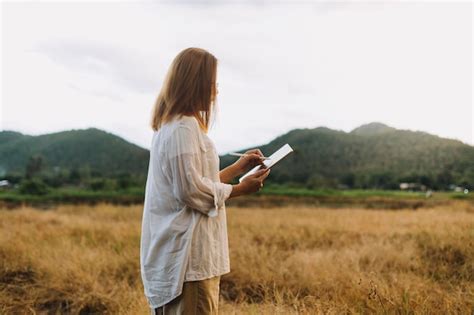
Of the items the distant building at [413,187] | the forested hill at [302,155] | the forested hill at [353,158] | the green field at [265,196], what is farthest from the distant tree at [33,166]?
the distant building at [413,187]

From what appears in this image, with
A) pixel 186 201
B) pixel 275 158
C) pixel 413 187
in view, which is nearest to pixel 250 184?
pixel 275 158

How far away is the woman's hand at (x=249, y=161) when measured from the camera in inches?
84.5

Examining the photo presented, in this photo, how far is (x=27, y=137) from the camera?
53062mm

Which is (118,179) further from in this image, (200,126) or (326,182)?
(200,126)

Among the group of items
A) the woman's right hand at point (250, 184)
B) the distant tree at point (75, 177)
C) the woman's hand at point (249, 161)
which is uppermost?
the woman's hand at point (249, 161)

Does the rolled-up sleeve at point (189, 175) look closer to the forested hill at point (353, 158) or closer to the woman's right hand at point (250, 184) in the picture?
the woman's right hand at point (250, 184)

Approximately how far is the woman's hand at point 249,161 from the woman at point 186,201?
27 centimetres

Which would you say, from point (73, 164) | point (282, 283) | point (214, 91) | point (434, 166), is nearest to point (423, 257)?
point (282, 283)

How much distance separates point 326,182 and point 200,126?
137 feet

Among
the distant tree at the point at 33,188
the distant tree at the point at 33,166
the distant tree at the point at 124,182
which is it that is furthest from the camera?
the distant tree at the point at 33,166

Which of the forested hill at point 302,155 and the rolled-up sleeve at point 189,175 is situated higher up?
the forested hill at point 302,155

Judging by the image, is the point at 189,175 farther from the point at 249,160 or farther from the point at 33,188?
the point at 33,188

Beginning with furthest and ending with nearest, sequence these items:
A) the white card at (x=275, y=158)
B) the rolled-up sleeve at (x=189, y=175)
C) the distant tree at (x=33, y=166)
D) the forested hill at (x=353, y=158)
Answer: the distant tree at (x=33, y=166) < the forested hill at (x=353, y=158) < the white card at (x=275, y=158) < the rolled-up sleeve at (x=189, y=175)

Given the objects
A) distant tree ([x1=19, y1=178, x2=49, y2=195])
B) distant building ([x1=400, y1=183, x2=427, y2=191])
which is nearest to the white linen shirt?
distant building ([x1=400, y1=183, x2=427, y2=191])
